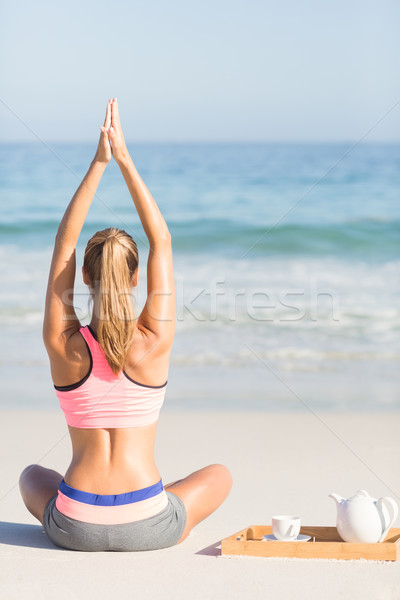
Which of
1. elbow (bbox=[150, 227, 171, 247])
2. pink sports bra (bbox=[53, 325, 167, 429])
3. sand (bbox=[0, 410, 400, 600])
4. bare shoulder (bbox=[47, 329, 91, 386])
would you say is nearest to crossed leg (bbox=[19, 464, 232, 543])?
sand (bbox=[0, 410, 400, 600])

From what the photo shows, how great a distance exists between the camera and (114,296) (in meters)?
2.45

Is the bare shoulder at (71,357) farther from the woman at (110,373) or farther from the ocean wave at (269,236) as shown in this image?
the ocean wave at (269,236)

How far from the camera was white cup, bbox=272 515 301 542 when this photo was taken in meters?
2.65

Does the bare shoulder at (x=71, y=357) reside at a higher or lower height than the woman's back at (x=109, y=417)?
higher

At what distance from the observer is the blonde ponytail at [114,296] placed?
8.04 ft

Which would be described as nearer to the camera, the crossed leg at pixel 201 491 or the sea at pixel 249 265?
the crossed leg at pixel 201 491

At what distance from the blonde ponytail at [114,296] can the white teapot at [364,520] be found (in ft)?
3.08

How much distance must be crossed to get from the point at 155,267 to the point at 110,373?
0.39 m


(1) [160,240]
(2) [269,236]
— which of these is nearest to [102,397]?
(1) [160,240]

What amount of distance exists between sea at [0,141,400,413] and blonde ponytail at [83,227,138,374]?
0.34 feet

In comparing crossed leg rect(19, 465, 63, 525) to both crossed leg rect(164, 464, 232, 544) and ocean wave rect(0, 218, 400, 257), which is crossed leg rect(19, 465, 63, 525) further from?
ocean wave rect(0, 218, 400, 257)

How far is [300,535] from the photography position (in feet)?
9.05

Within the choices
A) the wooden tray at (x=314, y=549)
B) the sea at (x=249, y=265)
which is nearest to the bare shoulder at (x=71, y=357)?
the sea at (x=249, y=265)

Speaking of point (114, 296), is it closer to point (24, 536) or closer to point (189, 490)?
point (189, 490)
